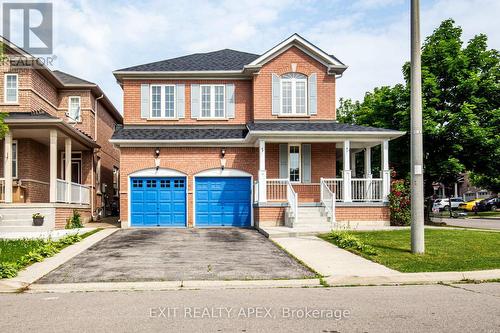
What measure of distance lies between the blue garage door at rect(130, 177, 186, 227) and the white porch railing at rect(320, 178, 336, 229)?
6.17m

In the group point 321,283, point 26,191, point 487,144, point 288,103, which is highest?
point 288,103

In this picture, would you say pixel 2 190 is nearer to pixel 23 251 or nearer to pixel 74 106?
pixel 74 106

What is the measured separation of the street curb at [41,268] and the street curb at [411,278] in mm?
5997

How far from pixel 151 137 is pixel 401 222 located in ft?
37.2

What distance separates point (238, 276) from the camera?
10.8m

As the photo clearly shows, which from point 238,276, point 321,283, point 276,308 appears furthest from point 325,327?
point 238,276

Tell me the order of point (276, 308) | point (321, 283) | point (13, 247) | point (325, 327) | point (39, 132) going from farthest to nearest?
1. point (39, 132)
2. point (13, 247)
3. point (321, 283)
4. point (276, 308)
5. point (325, 327)

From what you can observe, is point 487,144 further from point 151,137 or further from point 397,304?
point 397,304

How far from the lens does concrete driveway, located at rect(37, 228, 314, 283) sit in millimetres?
10914

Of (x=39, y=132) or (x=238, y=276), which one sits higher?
(x=39, y=132)

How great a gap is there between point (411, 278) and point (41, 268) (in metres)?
8.17

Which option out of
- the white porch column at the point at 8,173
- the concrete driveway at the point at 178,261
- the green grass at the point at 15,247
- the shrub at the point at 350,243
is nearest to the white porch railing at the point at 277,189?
the concrete driveway at the point at 178,261

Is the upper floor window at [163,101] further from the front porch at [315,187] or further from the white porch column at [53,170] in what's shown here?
the white porch column at [53,170]

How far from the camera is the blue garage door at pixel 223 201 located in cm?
2338
